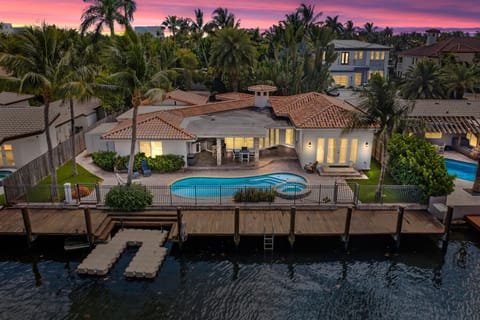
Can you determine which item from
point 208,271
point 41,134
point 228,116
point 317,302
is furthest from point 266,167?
point 41,134

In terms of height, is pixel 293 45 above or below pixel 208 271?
above

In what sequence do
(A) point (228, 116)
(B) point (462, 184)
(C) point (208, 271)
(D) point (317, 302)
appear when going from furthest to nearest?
(A) point (228, 116) < (B) point (462, 184) < (C) point (208, 271) < (D) point (317, 302)

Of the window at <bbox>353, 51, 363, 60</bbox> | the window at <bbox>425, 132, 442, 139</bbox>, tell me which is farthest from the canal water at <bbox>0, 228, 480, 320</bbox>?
the window at <bbox>353, 51, 363, 60</bbox>

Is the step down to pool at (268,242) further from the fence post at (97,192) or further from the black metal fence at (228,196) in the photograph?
the fence post at (97,192)

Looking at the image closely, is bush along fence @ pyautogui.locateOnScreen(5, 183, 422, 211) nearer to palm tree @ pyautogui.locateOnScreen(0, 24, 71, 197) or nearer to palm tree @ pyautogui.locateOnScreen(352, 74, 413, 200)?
palm tree @ pyautogui.locateOnScreen(352, 74, 413, 200)

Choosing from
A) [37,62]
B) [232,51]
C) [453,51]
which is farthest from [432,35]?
[37,62]

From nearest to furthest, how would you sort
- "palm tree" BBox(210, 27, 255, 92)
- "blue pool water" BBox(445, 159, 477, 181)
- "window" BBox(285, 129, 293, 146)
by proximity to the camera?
"blue pool water" BBox(445, 159, 477, 181) → "window" BBox(285, 129, 293, 146) → "palm tree" BBox(210, 27, 255, 92)

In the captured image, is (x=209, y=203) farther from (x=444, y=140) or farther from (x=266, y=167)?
(x=444, y=140)
